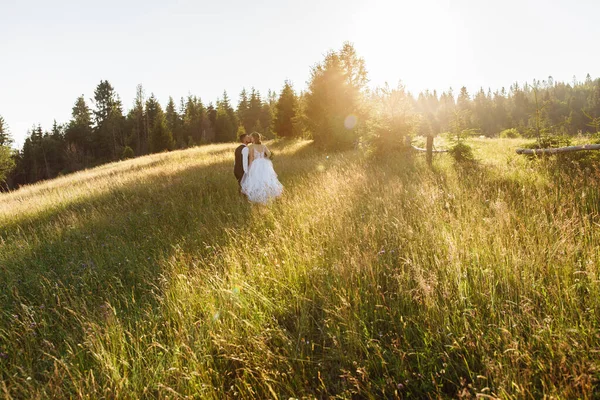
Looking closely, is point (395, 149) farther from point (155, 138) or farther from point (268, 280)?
point (155, 138)

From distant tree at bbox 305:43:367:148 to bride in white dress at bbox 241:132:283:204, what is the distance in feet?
41.0

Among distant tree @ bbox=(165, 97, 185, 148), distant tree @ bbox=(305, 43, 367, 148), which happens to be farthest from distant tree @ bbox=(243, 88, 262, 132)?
distant tree @ bbox=(305, 43, 367, 148)

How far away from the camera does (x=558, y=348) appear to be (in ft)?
5.24

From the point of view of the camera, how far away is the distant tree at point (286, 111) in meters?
34.8

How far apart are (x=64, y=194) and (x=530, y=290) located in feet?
45.6

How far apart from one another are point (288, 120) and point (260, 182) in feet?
94.9

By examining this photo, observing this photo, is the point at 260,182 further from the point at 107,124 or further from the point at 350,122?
the point at 107,124

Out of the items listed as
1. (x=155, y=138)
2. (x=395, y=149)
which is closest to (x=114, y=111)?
(x=155, y=138)

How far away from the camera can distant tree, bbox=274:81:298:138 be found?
114 feet

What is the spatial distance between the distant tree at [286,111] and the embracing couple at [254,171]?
27.2 m

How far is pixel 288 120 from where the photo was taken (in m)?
35.2

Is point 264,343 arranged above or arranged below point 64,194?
below

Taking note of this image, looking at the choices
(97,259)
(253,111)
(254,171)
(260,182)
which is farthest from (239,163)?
(253,111)

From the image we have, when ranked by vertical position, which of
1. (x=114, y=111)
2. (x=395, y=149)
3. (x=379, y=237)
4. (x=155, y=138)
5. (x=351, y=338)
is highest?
(x=114, y=111)
